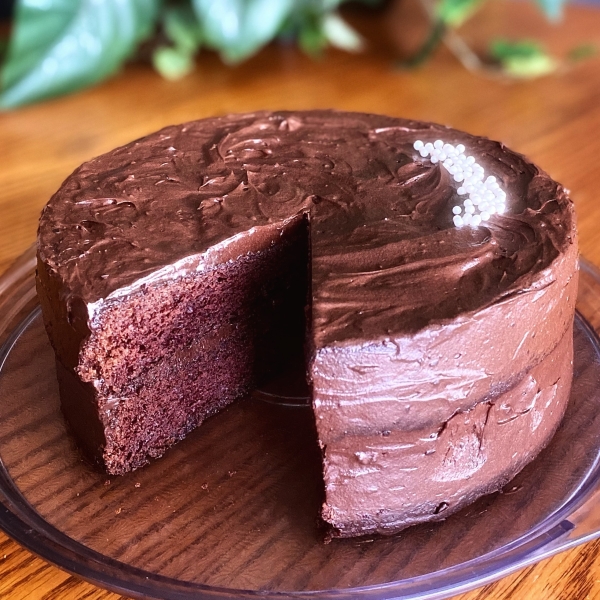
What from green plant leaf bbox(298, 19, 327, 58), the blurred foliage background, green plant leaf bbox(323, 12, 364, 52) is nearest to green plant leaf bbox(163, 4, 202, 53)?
the blurred foliage background

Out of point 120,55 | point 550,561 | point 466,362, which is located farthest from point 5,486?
point 120,55

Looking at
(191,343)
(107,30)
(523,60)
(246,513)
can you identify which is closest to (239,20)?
(107,30)

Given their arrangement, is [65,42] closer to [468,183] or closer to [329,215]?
[329,215]

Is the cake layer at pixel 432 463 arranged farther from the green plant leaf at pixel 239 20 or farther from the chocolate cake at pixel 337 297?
the green plant leaf at pixel 239 20

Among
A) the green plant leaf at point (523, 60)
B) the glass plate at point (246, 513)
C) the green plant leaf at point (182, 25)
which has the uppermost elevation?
the green plant leaf at point (182, 25)

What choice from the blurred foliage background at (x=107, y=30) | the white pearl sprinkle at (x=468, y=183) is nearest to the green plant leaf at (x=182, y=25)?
the blurred foliage background at (x=107, y=30)
